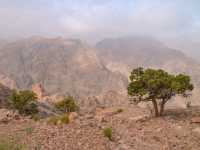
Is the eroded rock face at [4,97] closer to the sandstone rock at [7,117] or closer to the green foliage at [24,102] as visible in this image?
the green foliage at [24,102]

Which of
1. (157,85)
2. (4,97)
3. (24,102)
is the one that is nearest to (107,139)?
(157,85)

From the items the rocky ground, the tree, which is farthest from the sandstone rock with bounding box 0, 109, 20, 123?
the tree

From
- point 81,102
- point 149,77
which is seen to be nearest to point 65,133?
point 149,77

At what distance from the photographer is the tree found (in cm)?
3931

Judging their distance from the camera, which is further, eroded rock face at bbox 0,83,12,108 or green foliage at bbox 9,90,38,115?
eroded rock face at bbox 0,83,12,108

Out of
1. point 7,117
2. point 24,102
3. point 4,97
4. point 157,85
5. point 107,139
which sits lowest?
point 107,139

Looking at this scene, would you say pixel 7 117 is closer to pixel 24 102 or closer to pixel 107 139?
pixel 107 139

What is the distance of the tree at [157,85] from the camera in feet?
129

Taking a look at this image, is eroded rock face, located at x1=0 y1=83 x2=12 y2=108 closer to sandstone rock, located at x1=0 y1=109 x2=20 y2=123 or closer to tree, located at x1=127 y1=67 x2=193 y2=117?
sandstone rock, located at x1=0 y1=109 x2=20 y2=123

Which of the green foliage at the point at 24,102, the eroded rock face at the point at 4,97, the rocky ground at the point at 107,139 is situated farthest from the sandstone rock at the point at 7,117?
the eroded rock face at the point at 4,97

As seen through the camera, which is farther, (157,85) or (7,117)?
(7,117)

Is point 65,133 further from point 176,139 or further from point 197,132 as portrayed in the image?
point 197,132

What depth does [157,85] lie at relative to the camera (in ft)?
130

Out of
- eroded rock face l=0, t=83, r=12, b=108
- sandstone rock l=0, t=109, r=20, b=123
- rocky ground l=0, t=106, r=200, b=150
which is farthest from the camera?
eroded rock face l=0, t=83, r=12, b=108
